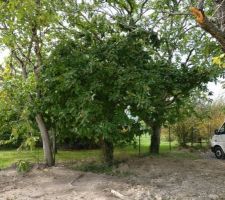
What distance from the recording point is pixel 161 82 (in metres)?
11.4

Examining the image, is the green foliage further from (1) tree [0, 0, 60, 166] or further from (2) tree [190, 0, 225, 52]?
(2) tree [190, 0, 225, 52]

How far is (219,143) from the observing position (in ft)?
51.6

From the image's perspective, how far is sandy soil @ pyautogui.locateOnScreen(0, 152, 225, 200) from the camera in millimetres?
7973

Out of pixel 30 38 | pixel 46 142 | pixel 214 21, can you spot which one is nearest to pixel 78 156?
pixel 46 142

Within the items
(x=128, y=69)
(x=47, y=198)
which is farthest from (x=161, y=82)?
(x=47, y=198)

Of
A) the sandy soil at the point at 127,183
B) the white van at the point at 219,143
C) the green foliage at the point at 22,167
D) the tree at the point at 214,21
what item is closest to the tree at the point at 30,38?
the green foliage at the point at 22,167

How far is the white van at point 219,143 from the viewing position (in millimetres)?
15547

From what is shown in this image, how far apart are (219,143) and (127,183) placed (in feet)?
24.9

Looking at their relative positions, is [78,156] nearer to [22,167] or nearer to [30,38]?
[22,167]

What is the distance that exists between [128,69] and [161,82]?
3.62ft

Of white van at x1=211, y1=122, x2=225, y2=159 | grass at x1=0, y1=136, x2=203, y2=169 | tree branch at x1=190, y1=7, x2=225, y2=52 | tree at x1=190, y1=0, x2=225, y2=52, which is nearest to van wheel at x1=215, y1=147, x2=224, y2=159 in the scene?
white van at x1=211, y1=122, x2=225, y2=159

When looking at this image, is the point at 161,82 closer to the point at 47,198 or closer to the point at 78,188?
the point at 78,188

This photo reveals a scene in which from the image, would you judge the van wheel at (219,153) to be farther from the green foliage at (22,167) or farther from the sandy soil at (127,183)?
the green foliage at (22,167)

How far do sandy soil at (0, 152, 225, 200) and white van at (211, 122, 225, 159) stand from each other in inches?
134
